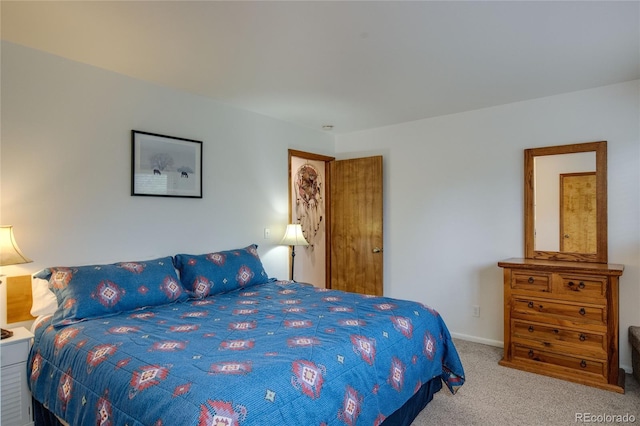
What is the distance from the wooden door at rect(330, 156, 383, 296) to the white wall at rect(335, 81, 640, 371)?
0.15 m

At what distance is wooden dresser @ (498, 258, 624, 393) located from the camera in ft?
9.06

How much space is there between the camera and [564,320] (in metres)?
2.95

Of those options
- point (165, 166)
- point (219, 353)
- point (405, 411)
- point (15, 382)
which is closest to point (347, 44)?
point (165, 166)

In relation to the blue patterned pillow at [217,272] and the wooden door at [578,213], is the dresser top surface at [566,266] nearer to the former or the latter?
the wooden door at [578,213]

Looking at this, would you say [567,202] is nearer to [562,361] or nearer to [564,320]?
[564,320]

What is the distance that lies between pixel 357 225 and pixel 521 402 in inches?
101

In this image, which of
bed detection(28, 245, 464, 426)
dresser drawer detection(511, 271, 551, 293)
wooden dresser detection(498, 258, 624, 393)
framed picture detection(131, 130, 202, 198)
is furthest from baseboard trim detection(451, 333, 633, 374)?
framed picture detection(131, 130, 202, 198)

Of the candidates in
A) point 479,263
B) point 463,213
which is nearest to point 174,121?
point 463,213

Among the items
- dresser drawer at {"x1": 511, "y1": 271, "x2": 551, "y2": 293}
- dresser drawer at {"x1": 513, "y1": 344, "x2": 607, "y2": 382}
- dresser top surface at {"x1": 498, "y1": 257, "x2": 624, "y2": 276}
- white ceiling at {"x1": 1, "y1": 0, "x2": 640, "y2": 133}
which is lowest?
dresser drawer at {"x1": 513, "y1": 344, "x2": 607, "y2": 382}

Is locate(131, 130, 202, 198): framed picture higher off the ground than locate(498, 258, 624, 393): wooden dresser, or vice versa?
locate(131, 130, 202, 198): framed picture

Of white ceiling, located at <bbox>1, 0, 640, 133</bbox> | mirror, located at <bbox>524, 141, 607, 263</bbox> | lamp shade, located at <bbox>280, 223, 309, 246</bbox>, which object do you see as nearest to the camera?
white ceiling, located at <bbox>1, 0, 640, 133</bbox>

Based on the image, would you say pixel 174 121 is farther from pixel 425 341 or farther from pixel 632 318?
pixel 632 318

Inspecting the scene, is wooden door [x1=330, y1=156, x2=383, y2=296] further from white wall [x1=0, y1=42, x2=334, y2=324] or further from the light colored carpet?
the light colored carpet

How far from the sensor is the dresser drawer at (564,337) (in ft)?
9.20
